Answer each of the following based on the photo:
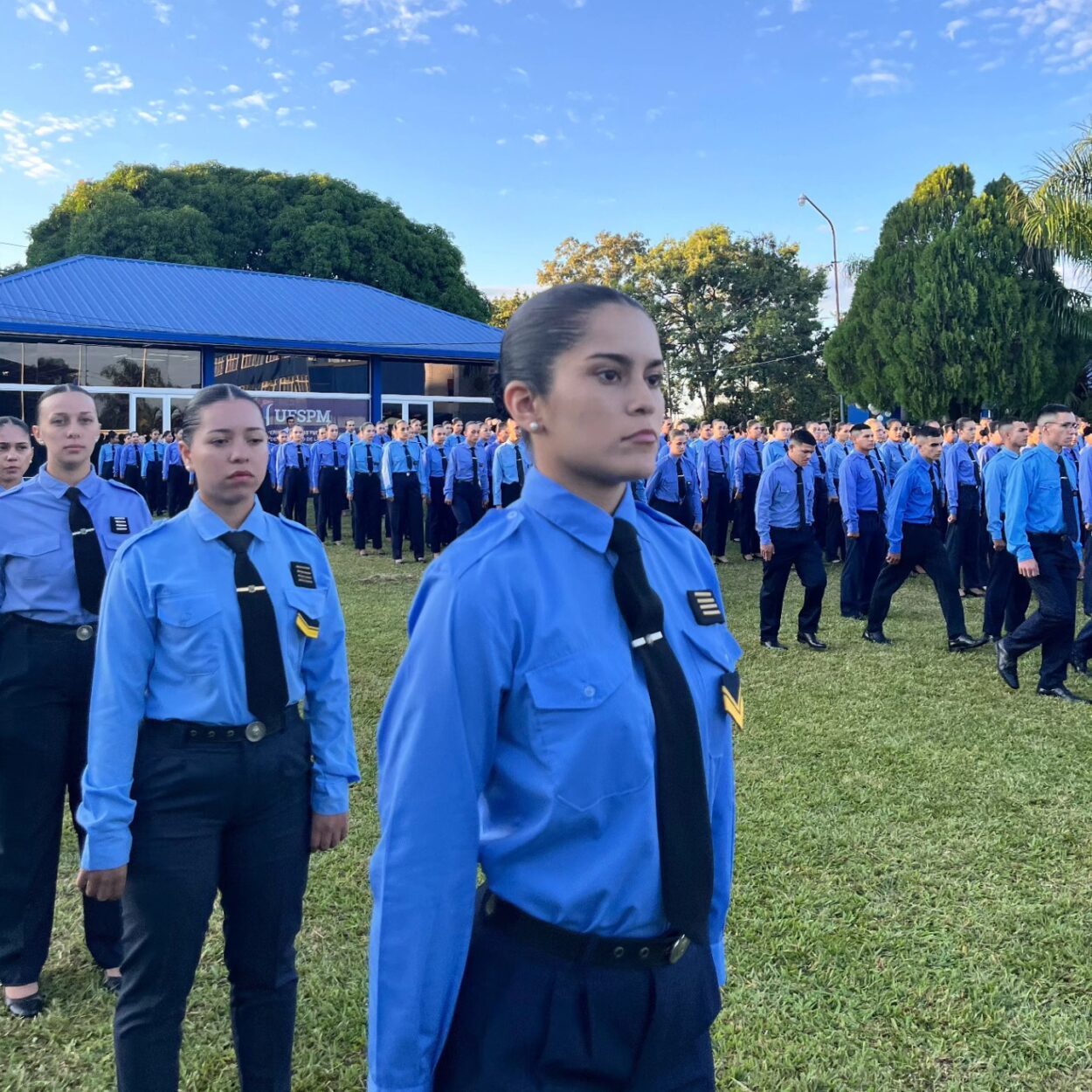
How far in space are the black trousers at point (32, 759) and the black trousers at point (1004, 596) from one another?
7501 mm

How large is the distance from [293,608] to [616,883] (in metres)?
1.48

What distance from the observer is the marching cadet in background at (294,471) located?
1947 cm

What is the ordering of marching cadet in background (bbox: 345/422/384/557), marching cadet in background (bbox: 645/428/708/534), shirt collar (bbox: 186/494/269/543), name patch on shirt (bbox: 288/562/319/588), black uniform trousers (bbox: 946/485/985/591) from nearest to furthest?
1. shirt collar (bbox: 186/494/269/543)
2. name patch on shirt (bbox: 288/562/319/588)
3. black uniform trousers (bbox: 946/485/985/591)
4. marching cadet in background (bbox: 645/428/708/534)
5. marching cadet in background (bbox: 345/422/384/557)

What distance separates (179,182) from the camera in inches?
1432

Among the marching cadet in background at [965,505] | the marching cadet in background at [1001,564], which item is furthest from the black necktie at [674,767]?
the marching cadet in background at [965,505]

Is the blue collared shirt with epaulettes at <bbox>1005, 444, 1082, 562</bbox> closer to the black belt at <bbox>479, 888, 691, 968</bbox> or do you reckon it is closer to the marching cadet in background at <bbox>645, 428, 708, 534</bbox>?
the black belt at <bbox>479, 888, 691, 968</bbox>

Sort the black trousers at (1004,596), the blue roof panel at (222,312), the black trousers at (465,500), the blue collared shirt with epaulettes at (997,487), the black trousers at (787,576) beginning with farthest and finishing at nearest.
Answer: the blue roof panel at (222,312) → the black trousers at (465,500) → the black trousers at (787,576) → the black trousers at (1004,596) → the blue collared shirt with epaulettes at (997,487)

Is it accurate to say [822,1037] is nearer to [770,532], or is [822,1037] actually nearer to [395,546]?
[770,532]

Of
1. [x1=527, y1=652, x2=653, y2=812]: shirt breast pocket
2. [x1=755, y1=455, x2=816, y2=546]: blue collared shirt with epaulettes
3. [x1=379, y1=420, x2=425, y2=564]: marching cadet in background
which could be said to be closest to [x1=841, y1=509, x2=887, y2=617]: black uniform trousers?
[x1=755, y1=455, x2=816, y2=546]: blue collared shirt with epaulettes

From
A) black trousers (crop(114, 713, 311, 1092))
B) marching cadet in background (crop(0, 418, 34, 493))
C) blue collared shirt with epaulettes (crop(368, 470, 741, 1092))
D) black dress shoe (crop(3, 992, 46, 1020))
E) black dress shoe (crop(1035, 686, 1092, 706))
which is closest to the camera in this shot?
blue collared shirt with epaulettes (crop(368, 470, 741, 1092))

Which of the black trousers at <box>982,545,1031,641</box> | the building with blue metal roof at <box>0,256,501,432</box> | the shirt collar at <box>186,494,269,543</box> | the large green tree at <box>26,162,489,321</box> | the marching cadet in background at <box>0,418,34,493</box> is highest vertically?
the large green tree at <box>26,162,489,321</box>

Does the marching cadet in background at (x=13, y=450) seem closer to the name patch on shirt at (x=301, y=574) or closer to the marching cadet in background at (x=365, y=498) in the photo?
the name patch on shirt at (x=301, y=574)

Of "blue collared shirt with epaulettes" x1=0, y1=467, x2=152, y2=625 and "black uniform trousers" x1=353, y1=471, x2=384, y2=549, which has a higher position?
"blue collared shirt with epaulettes" x1=0, y1=467, x2=152, y2=625

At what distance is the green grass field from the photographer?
2928 millimetres
